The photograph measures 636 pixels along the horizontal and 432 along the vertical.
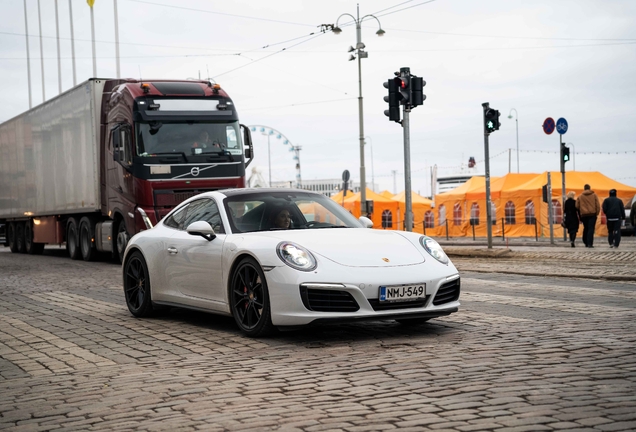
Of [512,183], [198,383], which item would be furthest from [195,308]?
[512,183]

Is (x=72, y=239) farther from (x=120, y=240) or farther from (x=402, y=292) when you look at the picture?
(x=402, y=292)

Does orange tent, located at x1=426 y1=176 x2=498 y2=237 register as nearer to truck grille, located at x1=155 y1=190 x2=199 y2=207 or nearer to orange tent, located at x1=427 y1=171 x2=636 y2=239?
orange tent, located at x1=427 y1=171 x2=636 y2=239

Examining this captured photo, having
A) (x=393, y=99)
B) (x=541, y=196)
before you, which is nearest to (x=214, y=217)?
(x=393, y=99)

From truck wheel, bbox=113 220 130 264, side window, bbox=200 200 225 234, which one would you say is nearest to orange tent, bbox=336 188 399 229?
truck wheel, bbox=113 220 130 264

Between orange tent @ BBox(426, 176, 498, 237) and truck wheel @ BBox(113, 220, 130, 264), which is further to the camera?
A: orange tent @ BBox(426, 176, 498, 237)

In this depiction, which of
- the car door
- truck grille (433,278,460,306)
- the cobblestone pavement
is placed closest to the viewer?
the cobblestone pavement

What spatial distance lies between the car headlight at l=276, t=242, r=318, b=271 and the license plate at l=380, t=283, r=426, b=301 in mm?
593

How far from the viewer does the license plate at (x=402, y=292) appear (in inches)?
275

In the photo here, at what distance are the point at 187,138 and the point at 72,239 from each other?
660cm

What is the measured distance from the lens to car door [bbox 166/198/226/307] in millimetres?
7973

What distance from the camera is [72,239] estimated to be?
2358 centimetres

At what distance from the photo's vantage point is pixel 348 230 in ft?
26.3

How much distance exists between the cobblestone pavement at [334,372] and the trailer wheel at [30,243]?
19241 mm

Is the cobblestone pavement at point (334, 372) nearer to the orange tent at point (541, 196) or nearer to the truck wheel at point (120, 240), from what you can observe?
the truck wheel at point (120, 240)
